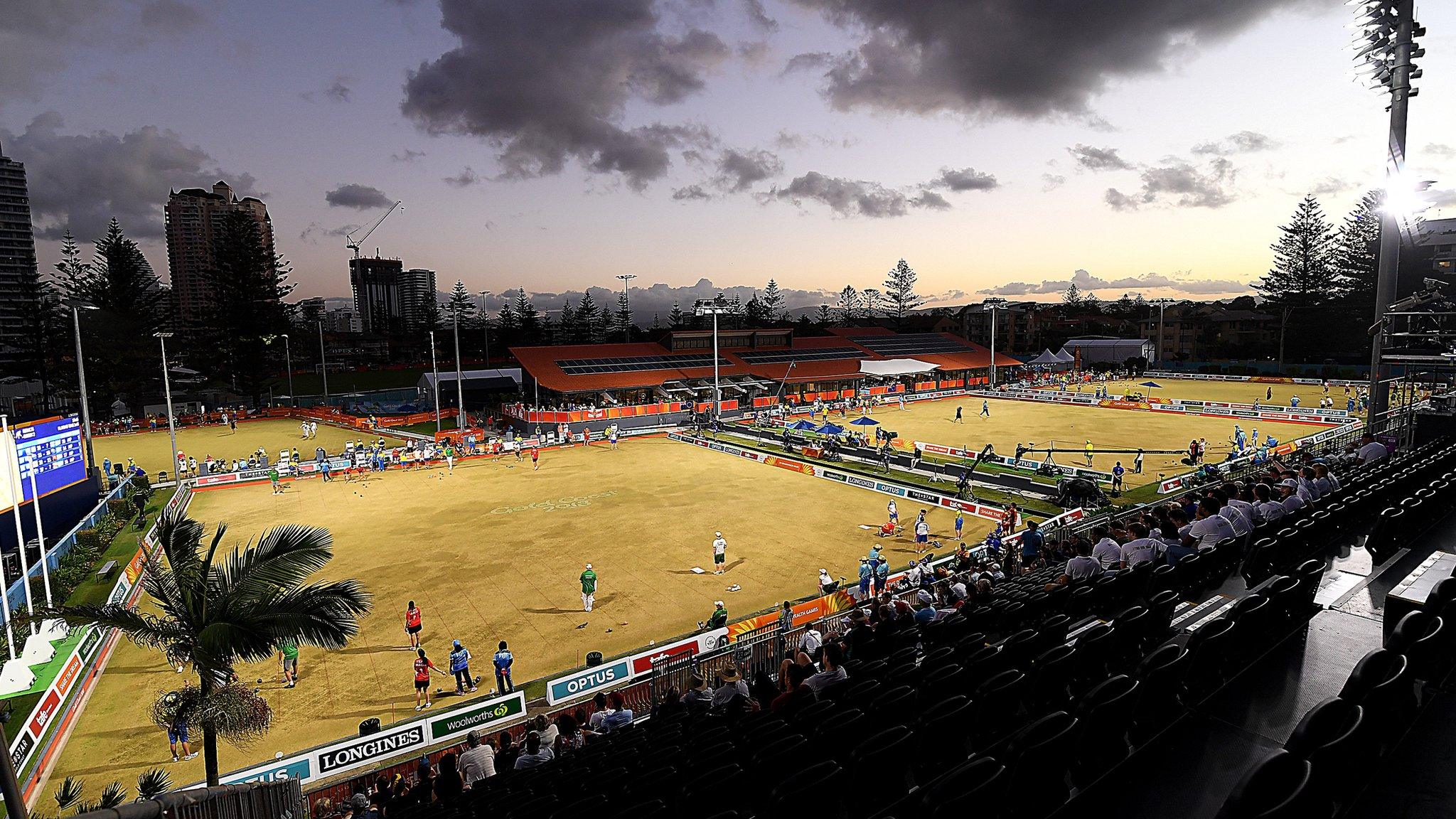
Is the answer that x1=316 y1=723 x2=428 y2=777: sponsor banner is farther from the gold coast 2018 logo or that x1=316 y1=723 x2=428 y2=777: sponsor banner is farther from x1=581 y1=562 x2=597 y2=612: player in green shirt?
the gold coast 2018 logo

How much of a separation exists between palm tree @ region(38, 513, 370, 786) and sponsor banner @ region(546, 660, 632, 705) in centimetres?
434

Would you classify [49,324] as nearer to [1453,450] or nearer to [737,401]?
[737,401]

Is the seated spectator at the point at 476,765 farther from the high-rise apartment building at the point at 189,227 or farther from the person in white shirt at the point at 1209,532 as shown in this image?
the high-rise apartment building at the point at 189,227

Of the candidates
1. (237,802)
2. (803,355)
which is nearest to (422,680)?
(237,802)

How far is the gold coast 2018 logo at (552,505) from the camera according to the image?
29094 millimetres

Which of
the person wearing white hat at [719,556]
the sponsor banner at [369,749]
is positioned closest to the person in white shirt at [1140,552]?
the sponsor banner at [369,749]

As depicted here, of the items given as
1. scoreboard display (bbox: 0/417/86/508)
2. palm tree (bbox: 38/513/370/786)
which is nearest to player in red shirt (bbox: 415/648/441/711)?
palm tree (bbox: 38/513/370/786)

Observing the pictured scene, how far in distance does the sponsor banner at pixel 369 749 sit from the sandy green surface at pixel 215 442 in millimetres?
35244

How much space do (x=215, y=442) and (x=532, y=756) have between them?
53.6 m

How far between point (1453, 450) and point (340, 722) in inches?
944

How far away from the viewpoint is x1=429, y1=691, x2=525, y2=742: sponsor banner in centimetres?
1210

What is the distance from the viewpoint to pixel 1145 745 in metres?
4.08

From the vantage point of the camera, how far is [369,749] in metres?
11.6

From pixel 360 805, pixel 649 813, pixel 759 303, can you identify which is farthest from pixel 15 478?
pixel 759 303
